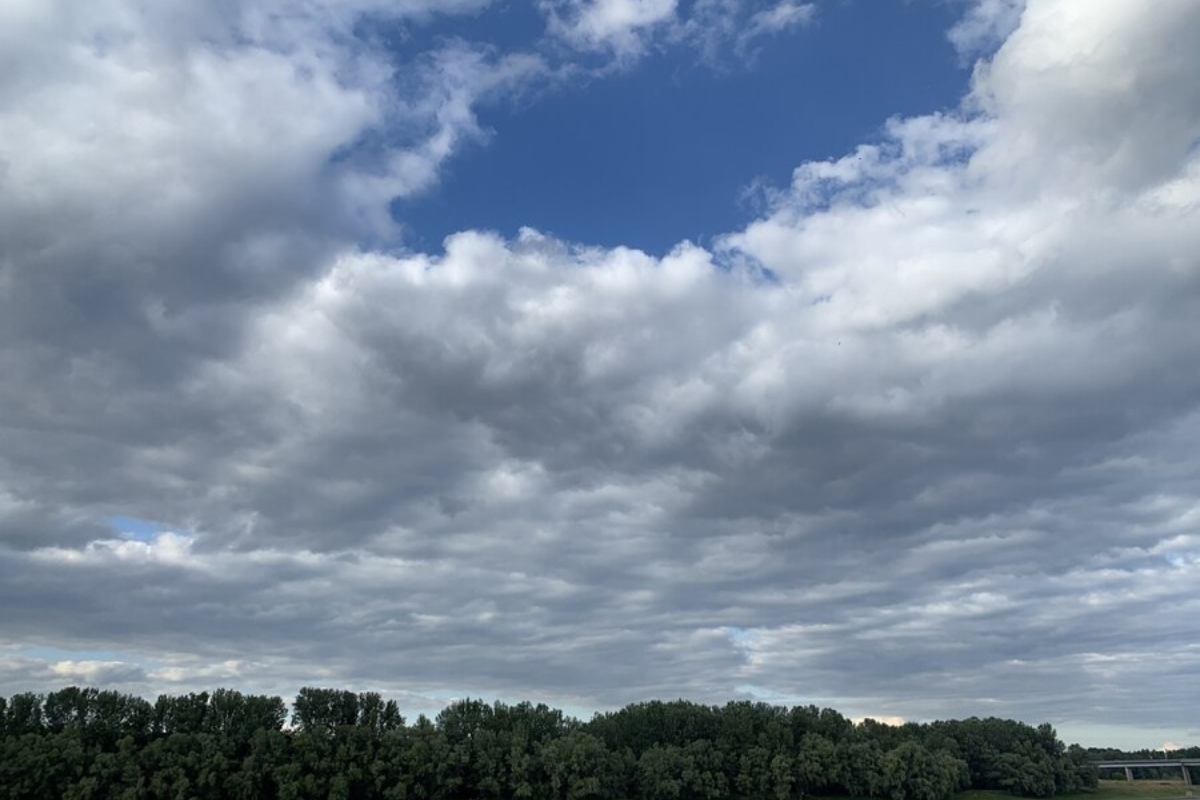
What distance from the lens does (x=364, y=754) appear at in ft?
523

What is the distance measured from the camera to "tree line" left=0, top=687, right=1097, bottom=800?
146 m

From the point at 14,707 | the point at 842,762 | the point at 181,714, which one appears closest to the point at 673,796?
the point at 842,762

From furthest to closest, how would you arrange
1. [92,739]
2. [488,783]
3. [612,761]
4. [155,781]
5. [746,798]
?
1. [746,798]
2. [612,761]
3. [488,783]
4. [92,739]
5. [155,781]

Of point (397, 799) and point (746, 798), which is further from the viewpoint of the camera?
point (746, 798)

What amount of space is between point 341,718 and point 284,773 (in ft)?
73.4

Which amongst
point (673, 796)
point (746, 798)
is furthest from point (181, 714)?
point (746, 798)

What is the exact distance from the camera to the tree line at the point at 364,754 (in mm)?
145625

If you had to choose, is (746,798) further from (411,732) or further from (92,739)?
(92,739)

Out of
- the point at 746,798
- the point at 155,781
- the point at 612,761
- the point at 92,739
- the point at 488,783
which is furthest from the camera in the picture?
the point at 746,798

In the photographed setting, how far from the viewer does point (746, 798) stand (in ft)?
626

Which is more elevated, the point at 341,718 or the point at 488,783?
the point at 341,718

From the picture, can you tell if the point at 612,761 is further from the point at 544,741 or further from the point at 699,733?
the point at 699,733

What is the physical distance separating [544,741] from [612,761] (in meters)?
13.6

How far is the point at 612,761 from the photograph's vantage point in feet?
583
